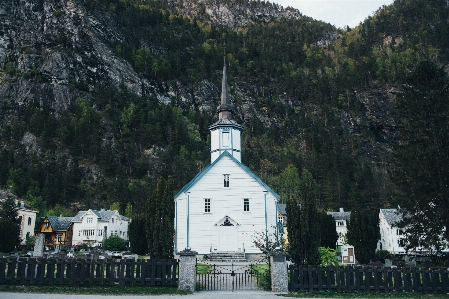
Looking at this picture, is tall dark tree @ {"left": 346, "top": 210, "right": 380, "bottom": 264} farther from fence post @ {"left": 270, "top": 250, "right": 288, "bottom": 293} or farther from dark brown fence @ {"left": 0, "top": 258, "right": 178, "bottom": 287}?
dark brown fence @ {"left": 0, "top": 258, "right": 178, "bottom": 287}

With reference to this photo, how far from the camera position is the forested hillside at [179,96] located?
8250 centimetres

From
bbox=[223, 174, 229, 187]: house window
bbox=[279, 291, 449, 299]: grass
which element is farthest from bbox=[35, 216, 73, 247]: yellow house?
bbox=[279, 291, 449, 299]: grass

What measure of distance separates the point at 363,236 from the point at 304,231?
64.9 ft

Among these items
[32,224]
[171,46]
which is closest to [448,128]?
[32,224]

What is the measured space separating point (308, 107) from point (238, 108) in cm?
2711

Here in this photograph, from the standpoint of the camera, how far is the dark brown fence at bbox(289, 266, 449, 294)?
591 inches

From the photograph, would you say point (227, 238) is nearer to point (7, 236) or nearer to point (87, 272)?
point (87, 272)

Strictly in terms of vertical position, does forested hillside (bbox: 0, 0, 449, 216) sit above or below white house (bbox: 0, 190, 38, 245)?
above

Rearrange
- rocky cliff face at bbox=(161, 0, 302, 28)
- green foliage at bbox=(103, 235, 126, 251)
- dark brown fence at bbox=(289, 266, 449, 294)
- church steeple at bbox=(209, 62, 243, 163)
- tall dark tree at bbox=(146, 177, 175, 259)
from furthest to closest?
rocky cliff face at bbox=(161, 0, 302, 28) → green foliage at bbox=(103, 235, 126, 251) → church steeple at bbox=(209, 62, 243, 163) → tall dark tree at bbox=(146, 177, 175, 259) → dark brown fence at bbox=(289, 266, 449, 294)

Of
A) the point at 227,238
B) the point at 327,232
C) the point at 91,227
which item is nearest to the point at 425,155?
the point at 227,238

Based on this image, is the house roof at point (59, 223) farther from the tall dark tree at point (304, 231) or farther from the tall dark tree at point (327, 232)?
the tall dark tree at point (304, 231)

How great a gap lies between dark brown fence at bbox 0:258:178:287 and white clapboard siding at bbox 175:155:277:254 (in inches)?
589

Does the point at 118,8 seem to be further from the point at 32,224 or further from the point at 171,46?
the point at 32,224

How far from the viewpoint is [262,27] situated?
177375mm
